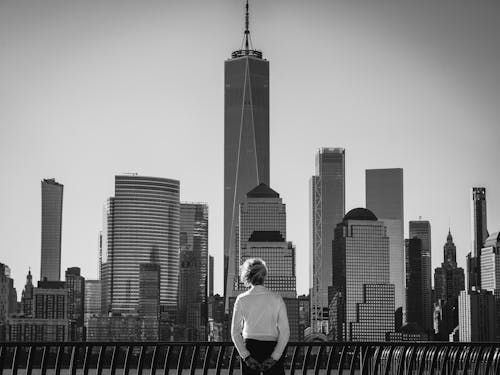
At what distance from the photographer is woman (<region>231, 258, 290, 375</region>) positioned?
10391mm

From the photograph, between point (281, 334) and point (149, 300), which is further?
point (149, 300)

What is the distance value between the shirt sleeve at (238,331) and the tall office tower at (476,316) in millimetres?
148516

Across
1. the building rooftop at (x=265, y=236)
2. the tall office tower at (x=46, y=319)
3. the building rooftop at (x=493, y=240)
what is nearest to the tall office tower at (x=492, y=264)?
the building rooftop at (x=493, y=240)

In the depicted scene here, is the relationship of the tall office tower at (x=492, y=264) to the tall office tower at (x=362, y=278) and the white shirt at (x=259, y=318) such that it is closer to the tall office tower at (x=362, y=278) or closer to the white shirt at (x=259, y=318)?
the tall office tower at (x=362, y=278)

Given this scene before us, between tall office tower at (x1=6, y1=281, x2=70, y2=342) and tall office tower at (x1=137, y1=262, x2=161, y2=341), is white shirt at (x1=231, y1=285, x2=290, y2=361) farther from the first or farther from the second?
tall office tower at (x1=137, y1=262, x2=161, y2=341)

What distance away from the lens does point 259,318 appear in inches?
411

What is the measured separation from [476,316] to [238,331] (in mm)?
157336

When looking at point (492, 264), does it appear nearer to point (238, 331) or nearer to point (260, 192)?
point (260, 192)

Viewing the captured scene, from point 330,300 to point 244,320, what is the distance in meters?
170

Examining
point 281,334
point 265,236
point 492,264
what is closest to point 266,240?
point 265,236

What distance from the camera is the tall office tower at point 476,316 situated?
157 meters

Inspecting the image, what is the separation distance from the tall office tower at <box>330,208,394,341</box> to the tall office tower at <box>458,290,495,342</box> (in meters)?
11.8

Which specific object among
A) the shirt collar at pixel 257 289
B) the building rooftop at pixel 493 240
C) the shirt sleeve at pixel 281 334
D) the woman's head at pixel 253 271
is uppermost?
the building rooftop at pixel 493 240

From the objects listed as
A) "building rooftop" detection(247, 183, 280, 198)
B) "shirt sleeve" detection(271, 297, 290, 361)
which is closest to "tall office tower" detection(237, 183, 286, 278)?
"building rooftop" detection(247, 183, 280, 198)
